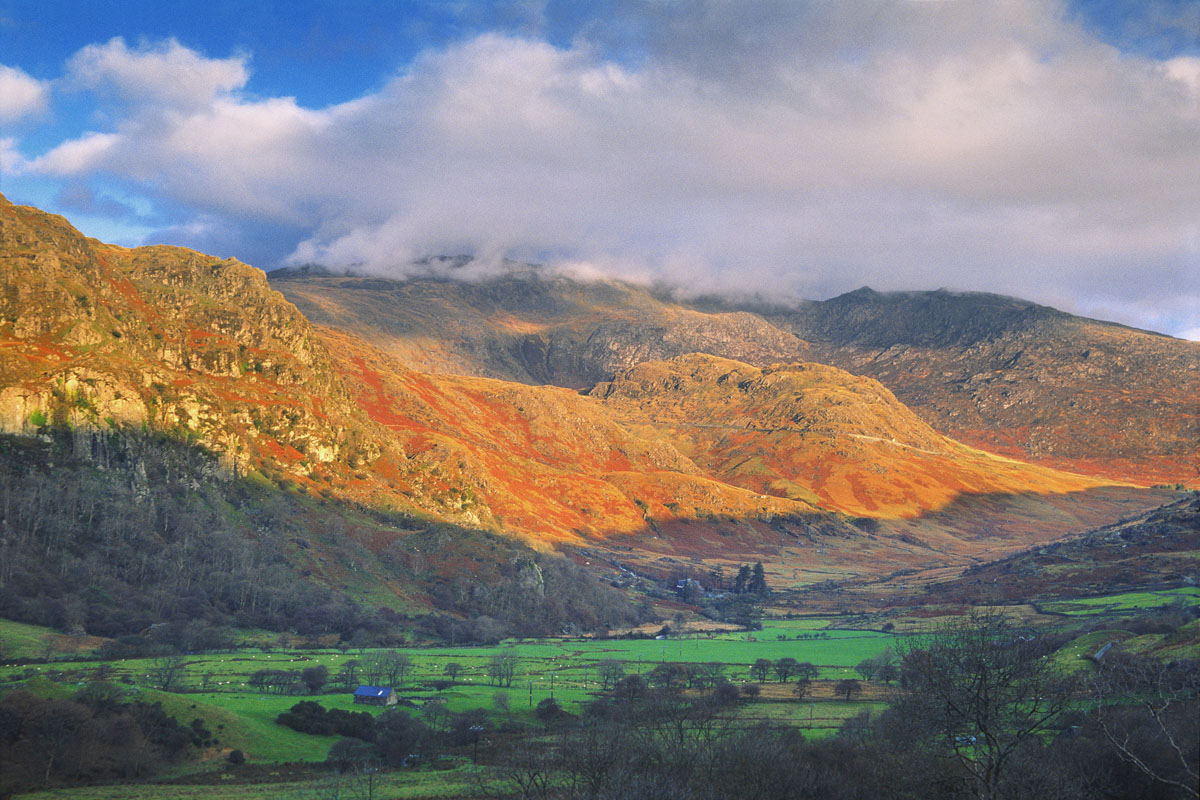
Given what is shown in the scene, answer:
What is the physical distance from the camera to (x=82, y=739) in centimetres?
6291

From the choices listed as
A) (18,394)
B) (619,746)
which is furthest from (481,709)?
(18,394)

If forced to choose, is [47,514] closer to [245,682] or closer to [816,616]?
[245,682]

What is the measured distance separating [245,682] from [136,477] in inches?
2779

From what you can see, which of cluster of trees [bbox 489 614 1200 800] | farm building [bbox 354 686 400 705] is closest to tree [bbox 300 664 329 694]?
farm building [bbox 354 686 400 705]

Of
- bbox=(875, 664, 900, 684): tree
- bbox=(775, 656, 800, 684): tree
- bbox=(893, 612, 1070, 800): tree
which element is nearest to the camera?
bbox=(893, 612, 1070, 800): tree

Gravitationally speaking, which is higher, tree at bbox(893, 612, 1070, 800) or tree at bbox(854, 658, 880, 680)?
tree at bbox(893, 612, 1070, 800)

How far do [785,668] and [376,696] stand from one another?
2349 inches

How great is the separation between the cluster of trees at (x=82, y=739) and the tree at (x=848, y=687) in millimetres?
73454

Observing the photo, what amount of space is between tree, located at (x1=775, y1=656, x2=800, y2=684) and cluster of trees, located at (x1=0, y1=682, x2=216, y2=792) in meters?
76.8

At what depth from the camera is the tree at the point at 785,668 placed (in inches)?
4596

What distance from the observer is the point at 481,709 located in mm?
90062

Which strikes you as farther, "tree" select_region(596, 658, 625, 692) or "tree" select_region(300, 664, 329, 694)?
"tree" select_region(596, 658, 625, 692)

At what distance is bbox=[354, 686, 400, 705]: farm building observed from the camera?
300ft

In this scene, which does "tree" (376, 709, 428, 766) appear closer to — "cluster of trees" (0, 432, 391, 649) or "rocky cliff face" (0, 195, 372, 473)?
"cluster of trees" (0, 432, 391, 649)
